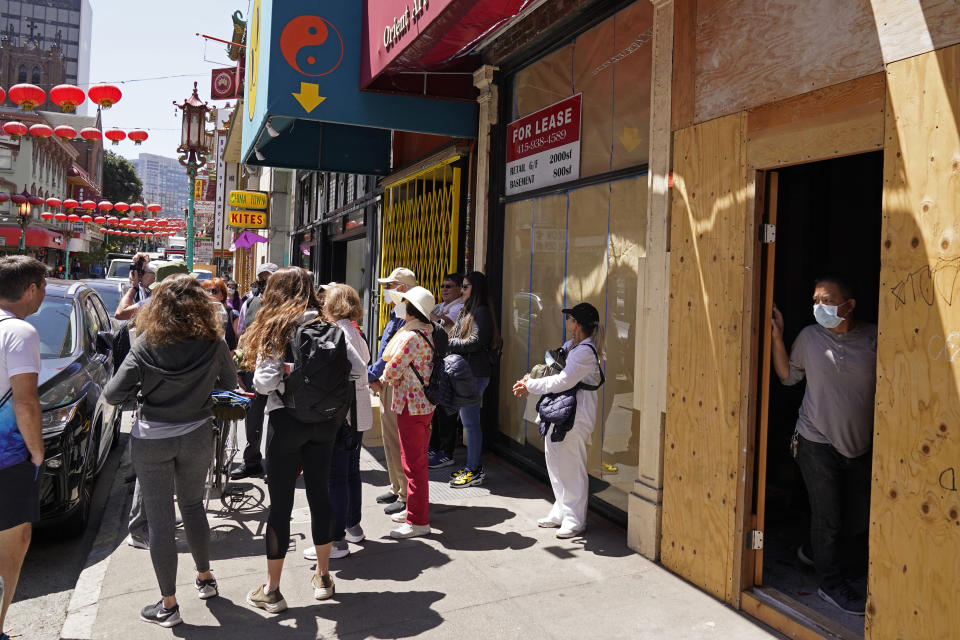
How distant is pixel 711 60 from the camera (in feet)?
14.3

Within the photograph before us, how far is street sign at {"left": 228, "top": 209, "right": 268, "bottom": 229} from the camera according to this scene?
22.2m

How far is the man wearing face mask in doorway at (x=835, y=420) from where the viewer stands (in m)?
3.99

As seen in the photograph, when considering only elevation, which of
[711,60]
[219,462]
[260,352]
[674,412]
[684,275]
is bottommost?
[219,462]

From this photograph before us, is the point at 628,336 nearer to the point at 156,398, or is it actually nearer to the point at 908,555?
the point at 908,555

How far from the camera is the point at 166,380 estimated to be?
377 cm

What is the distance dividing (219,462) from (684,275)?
384 cm

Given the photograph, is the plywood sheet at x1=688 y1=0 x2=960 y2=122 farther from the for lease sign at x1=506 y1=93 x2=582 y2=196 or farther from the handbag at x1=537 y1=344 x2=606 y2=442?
the for lease sign at x1=506 y1=93 x2=582 y2=196

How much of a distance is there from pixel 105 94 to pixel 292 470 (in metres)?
11.3

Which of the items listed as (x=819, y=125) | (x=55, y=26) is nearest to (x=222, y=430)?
(x=819, y=125)

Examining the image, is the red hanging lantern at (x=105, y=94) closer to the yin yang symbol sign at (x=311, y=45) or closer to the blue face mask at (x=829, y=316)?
the yin yang symbol sign at (x=311, y=45)

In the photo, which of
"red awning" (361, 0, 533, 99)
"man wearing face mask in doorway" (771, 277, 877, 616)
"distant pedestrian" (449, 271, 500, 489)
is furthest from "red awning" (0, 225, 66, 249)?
"man wearing face mask in doorway" (771, 277, 877, 616)

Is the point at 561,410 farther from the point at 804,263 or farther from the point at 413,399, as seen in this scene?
the point at 804,263

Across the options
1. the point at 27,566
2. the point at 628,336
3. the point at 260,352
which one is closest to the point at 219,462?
the point at 27,566

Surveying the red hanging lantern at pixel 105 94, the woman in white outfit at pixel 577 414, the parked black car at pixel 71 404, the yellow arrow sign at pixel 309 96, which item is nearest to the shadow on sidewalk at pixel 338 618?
the woman in white outfit at pixel 577 414
